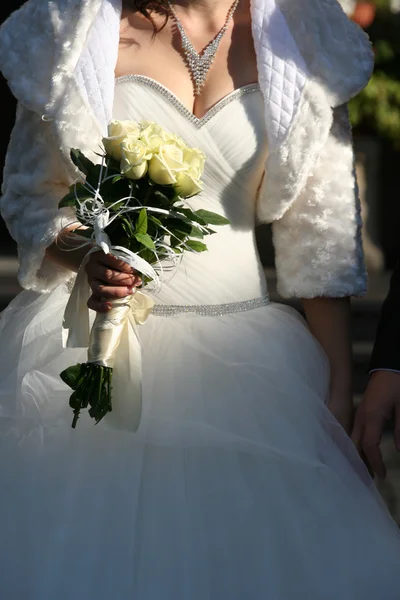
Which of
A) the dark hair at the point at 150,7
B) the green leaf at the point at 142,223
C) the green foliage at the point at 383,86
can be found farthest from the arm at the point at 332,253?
the green foliage at the point at 383,86

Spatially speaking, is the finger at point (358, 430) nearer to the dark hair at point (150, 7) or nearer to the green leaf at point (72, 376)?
the green leaf at point (72, 376)

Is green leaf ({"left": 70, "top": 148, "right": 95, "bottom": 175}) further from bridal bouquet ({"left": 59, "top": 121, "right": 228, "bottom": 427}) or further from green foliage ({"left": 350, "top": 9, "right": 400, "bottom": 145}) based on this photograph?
green foliage ({"left": 350, "top": 9, "right": 400, "bottom": 145})

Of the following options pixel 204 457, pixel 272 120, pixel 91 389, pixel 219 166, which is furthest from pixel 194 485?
pixel 272 120

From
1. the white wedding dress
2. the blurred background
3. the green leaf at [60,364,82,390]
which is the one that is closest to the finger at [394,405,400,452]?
the white wedding dress

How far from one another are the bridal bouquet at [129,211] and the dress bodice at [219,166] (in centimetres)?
33

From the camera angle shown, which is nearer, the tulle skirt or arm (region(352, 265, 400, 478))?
the tulle skirt

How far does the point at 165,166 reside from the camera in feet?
7.70

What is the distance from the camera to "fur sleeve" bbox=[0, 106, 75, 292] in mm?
2768

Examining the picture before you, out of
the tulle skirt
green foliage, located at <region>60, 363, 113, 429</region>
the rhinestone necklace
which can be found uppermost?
the rhinestone necklace

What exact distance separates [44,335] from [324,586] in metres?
0.91

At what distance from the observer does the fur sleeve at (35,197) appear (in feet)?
9.08

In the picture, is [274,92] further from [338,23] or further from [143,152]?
[143,152]

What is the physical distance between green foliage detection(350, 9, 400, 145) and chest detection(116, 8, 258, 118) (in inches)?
257

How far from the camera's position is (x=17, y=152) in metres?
2.83
